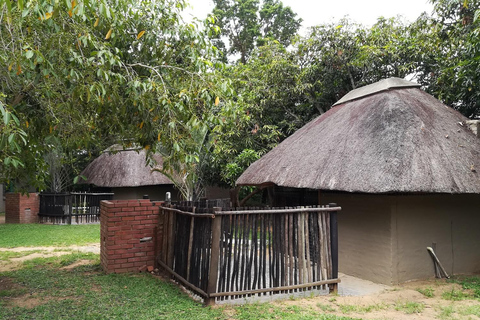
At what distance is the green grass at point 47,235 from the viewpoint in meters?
11.0

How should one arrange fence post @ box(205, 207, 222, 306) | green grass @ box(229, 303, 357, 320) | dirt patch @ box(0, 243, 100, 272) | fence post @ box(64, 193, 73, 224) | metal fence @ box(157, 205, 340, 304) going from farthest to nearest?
fence post @ box(64, 193, 73, 224) → dirt patch @ box(0, 243, 100, 272) → metal fence @ box(157, 205, 340, 304) → fence post @ box(205, 207, 222, 306) → green grass @ box(229, 303, 357, 320)

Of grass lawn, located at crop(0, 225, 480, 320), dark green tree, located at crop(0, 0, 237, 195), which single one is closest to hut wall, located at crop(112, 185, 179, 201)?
grass lawn, located at crop(0, 225, 480, 320)

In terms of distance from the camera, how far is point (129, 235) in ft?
22.1

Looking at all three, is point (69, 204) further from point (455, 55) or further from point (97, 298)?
point (455, 55)

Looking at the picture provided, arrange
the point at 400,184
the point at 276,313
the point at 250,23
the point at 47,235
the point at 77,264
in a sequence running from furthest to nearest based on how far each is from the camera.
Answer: the point at 250,23 → the point at 47,235 → the point at 77,264 → the point at 400,184 → the point at 276,313

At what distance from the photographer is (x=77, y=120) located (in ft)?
19.0

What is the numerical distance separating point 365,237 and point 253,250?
2752mm

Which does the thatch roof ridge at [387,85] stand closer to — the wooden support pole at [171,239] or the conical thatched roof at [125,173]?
the wooden support pole at [171,239]

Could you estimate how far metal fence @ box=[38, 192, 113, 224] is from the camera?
52.8 feet

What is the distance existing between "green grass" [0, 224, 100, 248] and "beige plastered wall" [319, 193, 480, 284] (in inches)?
293

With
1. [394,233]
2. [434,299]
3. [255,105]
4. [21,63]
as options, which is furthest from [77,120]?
[255,105]

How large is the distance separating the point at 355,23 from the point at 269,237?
9.91m

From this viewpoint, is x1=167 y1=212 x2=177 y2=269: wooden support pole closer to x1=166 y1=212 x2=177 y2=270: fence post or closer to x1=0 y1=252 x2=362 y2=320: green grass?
x1=166 y1=212 x2=177 y2=270: fence post

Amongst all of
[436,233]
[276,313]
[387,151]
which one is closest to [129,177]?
[387,151]
